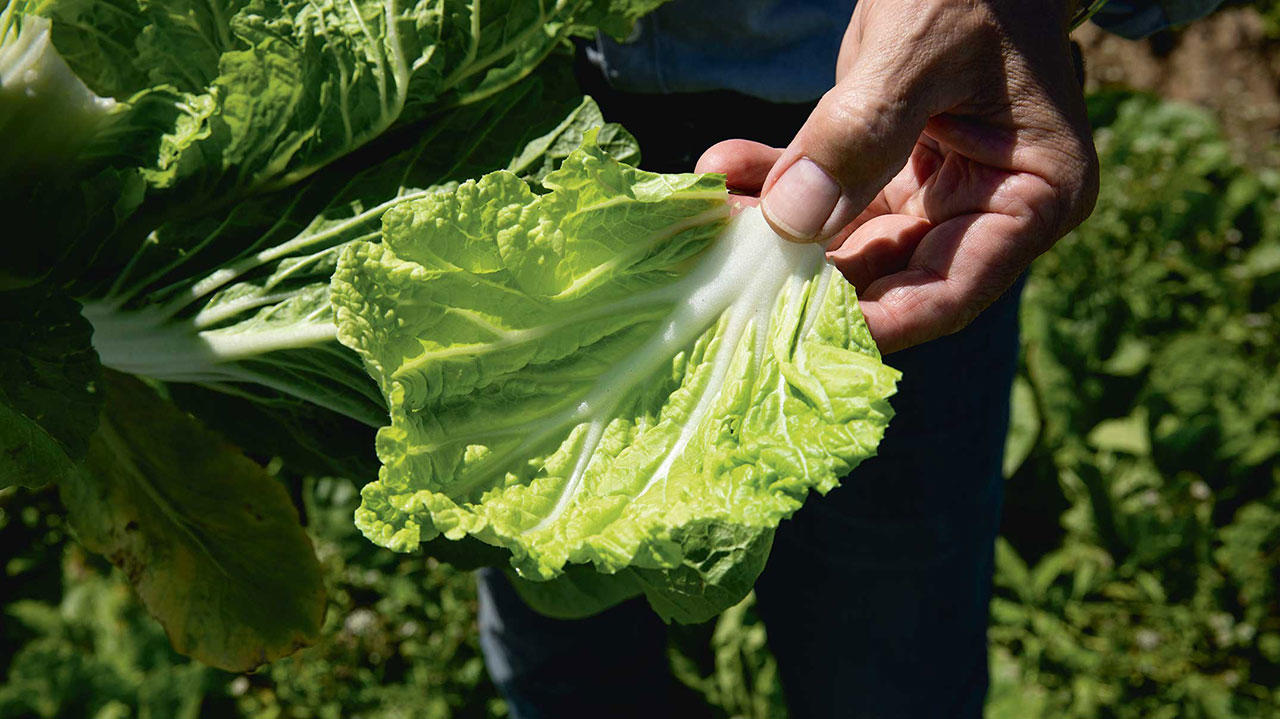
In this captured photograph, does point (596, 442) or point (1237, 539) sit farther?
point (1237, 539)

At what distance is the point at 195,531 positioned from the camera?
80.6 inches

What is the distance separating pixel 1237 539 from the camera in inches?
149

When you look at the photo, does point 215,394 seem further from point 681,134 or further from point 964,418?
point 964,418

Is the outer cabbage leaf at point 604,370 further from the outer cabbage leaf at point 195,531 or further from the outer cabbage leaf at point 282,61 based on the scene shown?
the outer cabbage leaf at point 195,531

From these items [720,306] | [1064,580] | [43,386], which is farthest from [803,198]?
[1064,580]

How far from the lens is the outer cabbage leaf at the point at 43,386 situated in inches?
60.6

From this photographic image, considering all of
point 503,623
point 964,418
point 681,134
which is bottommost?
→ point 503,623

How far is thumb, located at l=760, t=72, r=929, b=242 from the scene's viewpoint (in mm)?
1581

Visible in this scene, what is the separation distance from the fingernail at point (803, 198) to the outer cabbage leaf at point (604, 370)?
0.08 meters

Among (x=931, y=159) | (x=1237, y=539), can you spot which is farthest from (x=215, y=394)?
(x=1237, y=539)

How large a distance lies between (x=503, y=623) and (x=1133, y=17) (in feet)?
7.27

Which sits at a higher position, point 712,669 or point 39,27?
point 39,27

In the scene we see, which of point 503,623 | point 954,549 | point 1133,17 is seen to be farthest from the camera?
point 503,623

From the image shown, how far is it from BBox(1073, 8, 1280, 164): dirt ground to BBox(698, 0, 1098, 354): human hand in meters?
5.11
